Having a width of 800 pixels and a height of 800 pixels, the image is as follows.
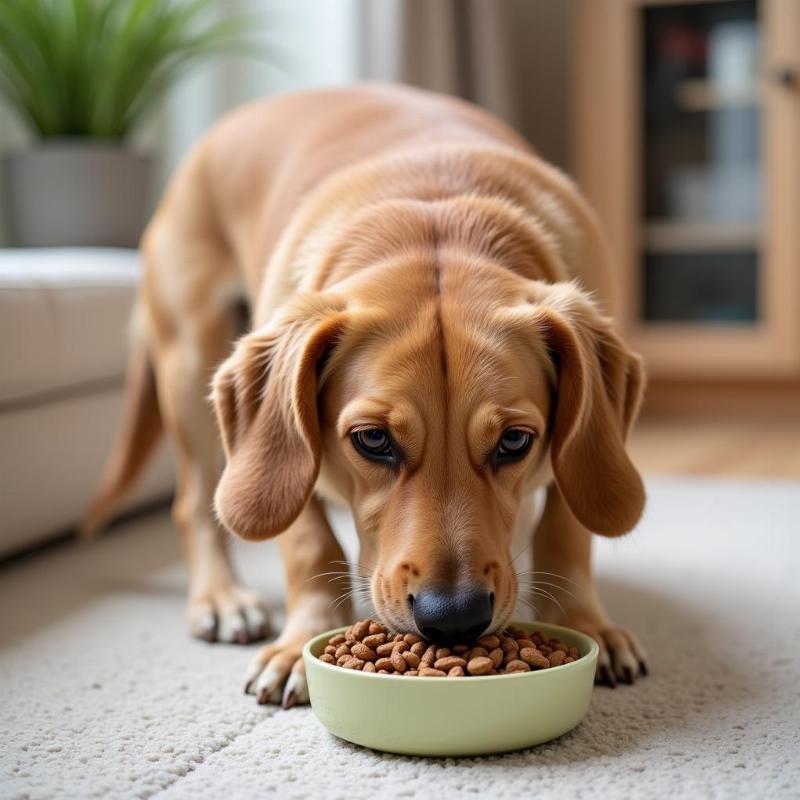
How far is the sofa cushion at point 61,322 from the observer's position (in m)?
2.50

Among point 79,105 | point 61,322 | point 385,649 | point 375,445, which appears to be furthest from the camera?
point 79,105

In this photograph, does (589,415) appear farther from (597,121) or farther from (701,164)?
(701,164)

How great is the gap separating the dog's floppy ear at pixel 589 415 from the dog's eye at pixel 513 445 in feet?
0.33

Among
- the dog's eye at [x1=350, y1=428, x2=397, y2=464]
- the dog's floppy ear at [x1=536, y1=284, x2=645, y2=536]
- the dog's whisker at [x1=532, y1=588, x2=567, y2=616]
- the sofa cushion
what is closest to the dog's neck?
the dog's floppy ear at [x1=536, y1=284, x2=645, y2=536]

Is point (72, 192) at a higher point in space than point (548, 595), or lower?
higher

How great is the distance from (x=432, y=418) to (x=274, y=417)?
0.28m

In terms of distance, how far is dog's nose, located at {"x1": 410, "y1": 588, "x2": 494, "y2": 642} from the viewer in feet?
4.61

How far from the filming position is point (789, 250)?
4.61 meters

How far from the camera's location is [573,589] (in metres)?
1.86

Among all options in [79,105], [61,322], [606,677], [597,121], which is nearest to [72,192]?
[79,105]

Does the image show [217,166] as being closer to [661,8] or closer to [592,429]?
[592,429]

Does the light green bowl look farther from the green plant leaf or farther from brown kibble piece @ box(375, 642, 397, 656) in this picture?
the green plant leaf

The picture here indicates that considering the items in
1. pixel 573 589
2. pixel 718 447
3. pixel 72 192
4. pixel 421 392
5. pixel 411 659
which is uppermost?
pixel 72 192

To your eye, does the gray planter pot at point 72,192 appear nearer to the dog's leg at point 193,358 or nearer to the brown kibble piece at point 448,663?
the dog's leg at point 193,358
